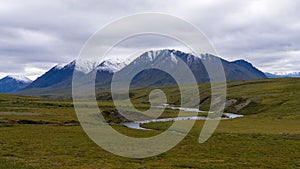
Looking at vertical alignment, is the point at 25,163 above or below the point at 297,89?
below

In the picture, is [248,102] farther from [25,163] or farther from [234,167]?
[25,163]

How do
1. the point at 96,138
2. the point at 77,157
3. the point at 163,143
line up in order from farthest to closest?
the point at 96,138, the point at 163,143, the point at 77,157

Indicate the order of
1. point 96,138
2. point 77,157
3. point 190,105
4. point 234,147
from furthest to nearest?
point 190,105
point 96,138
point 234,147
point 77,157

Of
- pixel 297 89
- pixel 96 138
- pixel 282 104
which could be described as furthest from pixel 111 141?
pixel 297 89

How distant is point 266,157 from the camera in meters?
45.3

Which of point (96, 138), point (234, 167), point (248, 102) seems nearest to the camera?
point (234, 167)

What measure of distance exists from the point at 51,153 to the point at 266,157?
31.6m

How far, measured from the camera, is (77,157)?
43.2 meters

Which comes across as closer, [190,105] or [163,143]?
[163,143]

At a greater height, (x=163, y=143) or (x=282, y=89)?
(x=282, y=89)

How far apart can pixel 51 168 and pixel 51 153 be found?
32.8ft

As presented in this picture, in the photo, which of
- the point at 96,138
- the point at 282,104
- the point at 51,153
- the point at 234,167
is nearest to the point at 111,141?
the point at 96,138

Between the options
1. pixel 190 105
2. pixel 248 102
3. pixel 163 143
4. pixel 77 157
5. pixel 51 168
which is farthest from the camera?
pixel 190 105

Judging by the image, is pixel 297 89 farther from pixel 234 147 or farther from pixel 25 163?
pixel 25 163
